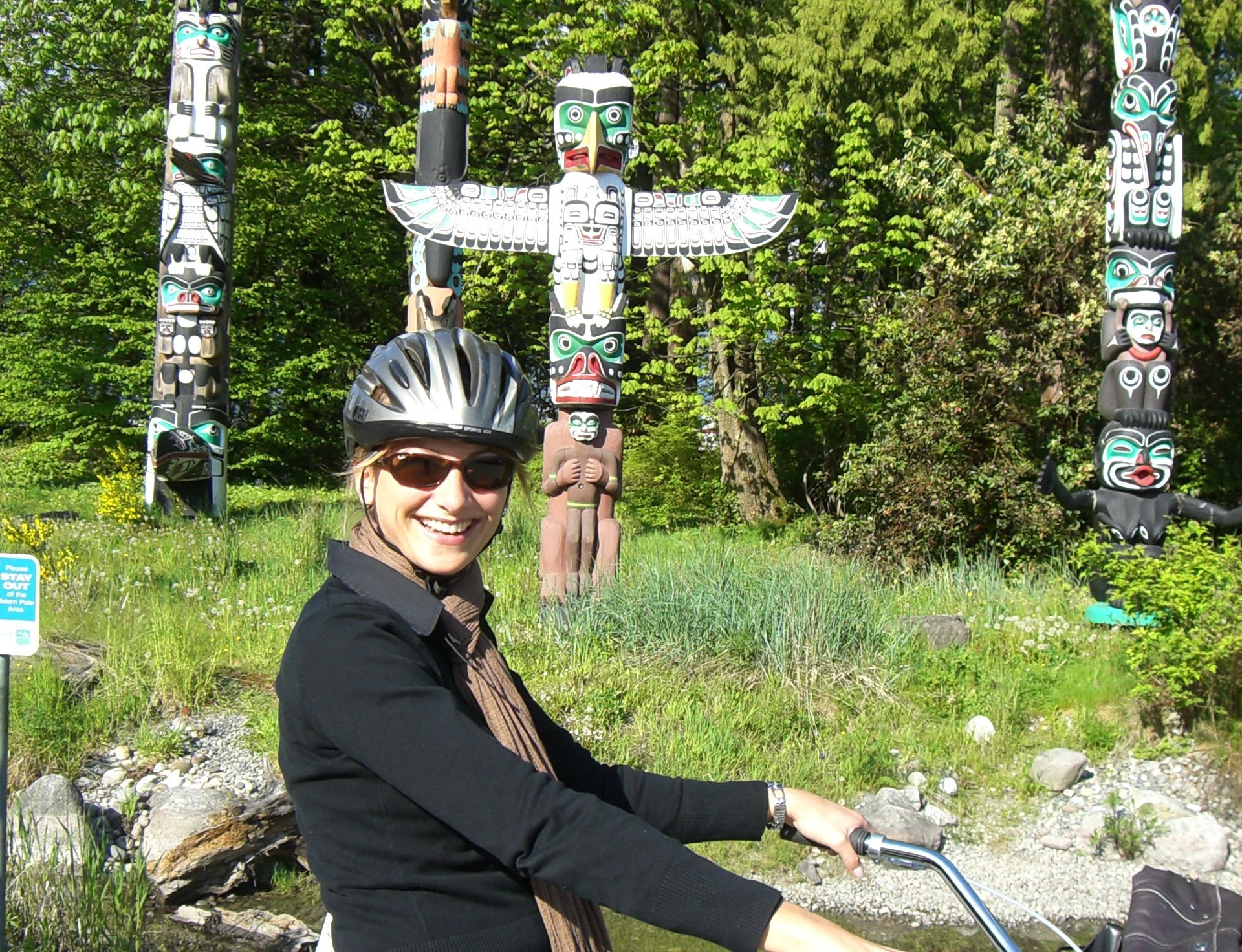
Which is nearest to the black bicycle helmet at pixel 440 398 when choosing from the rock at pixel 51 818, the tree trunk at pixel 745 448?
the rock at pixel 51 818

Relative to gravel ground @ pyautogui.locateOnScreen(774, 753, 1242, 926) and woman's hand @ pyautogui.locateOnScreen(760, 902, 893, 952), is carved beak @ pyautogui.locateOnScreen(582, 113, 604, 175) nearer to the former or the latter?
gravel ground @ pyautogui.locateOnScreen(774, 753, 1242, 926)

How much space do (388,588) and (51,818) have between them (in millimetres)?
3402

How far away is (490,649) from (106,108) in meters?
13.6

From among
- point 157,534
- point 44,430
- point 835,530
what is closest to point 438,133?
point 157,534

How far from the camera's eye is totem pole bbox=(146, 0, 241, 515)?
1051 centimetres

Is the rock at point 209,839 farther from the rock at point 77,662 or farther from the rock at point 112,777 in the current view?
the rock at point 77,662

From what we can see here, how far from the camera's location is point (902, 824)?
5148mm

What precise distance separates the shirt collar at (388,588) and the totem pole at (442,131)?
8235 millimetres

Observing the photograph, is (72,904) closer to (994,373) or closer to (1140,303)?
(1140,303)

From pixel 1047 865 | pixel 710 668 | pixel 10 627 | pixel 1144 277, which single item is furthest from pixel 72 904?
pixel 1144 277

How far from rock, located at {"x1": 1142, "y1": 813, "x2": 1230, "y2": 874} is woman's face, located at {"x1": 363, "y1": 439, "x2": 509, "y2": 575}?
4254 mm

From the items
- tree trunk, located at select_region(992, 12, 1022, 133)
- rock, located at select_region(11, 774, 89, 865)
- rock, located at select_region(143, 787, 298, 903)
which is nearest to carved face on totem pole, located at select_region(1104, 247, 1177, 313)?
tree trunk, located at select_region(992, 12, 1022, 133)

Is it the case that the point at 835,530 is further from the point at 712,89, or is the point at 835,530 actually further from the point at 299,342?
the point at 299,342

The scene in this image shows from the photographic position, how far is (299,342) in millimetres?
17547
